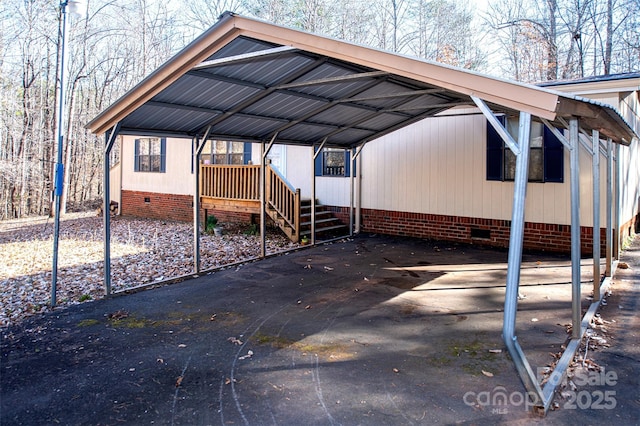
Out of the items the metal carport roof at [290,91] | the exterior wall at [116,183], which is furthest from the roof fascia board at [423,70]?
the exterior wall at [116,183]

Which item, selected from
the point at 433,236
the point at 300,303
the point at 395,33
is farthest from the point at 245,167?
the point at 395,33

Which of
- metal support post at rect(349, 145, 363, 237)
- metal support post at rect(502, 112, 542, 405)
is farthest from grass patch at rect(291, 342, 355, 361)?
metal support post at rect(349, 145, 363, 237)

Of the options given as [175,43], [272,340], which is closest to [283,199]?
[272,340]

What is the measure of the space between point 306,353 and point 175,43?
75.1 ft

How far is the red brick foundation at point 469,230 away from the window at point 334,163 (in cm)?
127

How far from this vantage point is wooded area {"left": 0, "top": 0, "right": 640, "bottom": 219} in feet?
57.7

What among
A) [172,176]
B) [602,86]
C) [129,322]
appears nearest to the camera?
[129,322]

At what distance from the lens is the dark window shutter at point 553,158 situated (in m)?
8.93

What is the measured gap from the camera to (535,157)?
9.20 metres

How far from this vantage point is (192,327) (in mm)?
5109

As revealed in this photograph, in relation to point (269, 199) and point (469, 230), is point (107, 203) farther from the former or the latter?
point (469, 230)

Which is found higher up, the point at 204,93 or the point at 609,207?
the point at 204,93

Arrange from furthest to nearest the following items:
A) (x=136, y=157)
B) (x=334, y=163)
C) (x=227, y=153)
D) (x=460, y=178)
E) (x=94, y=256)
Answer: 1. (x=136, y=157)
2. (x=227, y=153)
3. (x=334, y=163)
4. (x=460, y=178)
5. (x=94, y=256)

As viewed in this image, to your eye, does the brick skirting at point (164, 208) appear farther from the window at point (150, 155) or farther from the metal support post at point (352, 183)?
the metal support post at point (352, 183)
